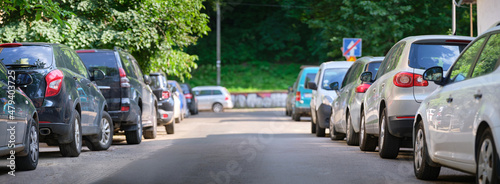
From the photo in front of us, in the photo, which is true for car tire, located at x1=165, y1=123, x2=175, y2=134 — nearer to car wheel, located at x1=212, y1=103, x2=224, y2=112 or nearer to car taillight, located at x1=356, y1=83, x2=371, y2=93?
car taillight, located at x1=356, y1=83, x2=371, y2=93

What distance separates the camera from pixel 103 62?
47.6 feet

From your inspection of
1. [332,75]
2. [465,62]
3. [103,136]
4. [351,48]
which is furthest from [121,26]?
[465,62]

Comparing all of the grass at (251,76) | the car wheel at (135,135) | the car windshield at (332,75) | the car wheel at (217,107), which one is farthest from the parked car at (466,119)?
the grass at (251,76)

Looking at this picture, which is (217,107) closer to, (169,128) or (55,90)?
(169,128)

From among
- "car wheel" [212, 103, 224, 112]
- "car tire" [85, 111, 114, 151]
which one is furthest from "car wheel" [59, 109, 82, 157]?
"car wheel" [212, 103, 224, 112]

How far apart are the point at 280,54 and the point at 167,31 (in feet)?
135

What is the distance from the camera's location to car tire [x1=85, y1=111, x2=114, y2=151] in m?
13.0

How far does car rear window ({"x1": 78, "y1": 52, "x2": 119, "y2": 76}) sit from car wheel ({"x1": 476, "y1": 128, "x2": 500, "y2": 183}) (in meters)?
9.07

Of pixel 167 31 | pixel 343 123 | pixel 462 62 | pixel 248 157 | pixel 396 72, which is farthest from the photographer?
pixel 167 31

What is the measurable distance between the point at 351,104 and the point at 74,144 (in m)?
4.98

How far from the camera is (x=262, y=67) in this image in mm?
61250

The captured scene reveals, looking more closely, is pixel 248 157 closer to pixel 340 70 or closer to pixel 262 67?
pixel 340 70

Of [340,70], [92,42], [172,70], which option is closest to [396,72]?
[340,70]

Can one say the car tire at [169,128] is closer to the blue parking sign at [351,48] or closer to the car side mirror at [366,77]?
the blue parking sign at [351,48]
